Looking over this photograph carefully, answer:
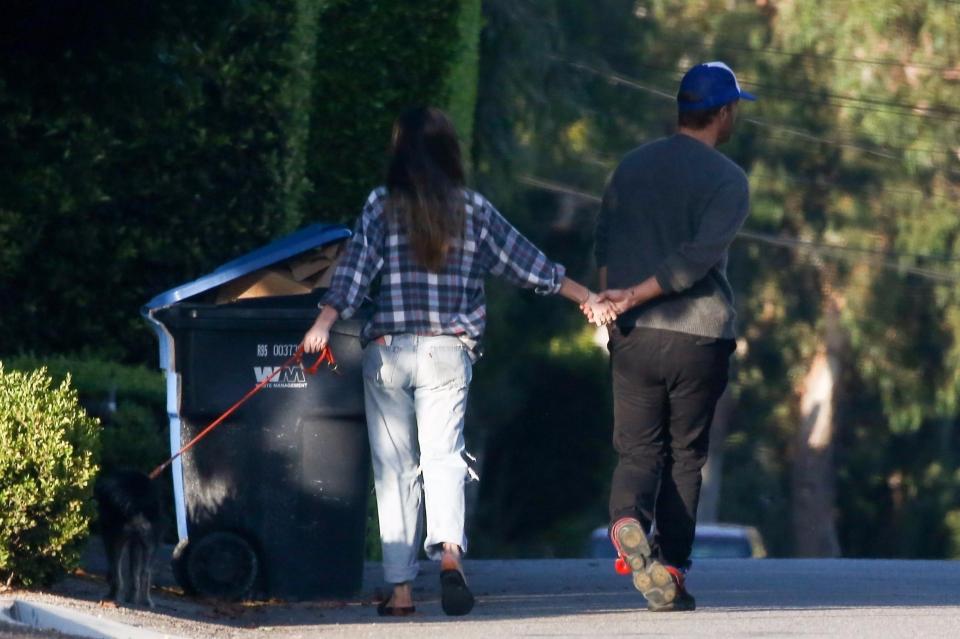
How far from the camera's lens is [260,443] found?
698 centimetres

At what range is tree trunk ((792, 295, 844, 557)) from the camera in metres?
31.1

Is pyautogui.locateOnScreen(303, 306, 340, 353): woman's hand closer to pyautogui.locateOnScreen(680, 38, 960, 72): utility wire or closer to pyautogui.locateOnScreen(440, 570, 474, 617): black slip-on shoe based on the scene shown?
pyautogui.locateOnScreen(440, 570, 474, 617): black slip-on shoe

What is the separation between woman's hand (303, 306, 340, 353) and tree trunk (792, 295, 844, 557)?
82.9ft

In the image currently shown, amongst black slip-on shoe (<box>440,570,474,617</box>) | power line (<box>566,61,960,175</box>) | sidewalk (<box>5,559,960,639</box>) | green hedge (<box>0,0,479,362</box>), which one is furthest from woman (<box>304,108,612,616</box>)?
power line (<box>566,61,960,175</box>)

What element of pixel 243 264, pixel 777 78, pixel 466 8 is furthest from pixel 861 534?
pixel 243 264

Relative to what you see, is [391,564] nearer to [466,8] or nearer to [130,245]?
[130,245]

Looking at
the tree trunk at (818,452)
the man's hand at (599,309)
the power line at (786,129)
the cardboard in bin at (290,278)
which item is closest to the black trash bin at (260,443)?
the cardboard in bin at (290,278)

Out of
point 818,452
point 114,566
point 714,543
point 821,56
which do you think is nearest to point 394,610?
point 114,566

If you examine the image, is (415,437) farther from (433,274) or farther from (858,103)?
(858,103)

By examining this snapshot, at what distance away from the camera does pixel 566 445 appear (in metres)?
26.2

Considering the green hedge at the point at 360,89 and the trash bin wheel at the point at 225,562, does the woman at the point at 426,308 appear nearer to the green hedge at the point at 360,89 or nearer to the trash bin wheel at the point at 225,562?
the trash bin wheel at the point at 225,562

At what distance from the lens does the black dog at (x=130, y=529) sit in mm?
6445

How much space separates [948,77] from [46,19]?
22630 millimetres

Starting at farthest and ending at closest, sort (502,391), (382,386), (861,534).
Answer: (861,534), (502,391), (382,386)
